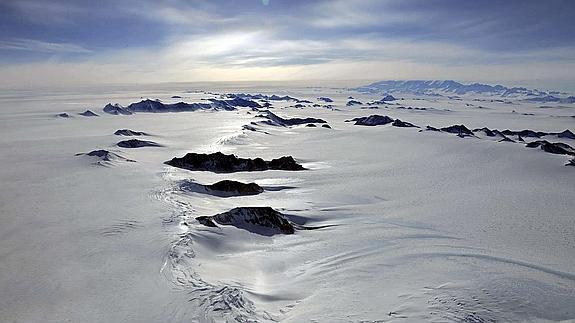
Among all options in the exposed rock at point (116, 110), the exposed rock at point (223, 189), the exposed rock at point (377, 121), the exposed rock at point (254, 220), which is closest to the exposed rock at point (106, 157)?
the exposed rock at point (223, 189)

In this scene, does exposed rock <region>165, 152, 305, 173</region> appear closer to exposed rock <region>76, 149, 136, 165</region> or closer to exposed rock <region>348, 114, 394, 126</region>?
exposed rock <region>76, 149, 136, 165</region>

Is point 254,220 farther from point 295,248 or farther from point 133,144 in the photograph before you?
point 133,144

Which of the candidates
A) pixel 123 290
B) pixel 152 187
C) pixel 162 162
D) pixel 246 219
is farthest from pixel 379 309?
pixel 162 162

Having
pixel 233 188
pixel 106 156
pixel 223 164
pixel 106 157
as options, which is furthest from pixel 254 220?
pixel 106 156

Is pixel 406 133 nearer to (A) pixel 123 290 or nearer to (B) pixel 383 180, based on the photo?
(B) pixel 383 180

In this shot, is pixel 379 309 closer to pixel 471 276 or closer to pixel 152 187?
pixel 471 276

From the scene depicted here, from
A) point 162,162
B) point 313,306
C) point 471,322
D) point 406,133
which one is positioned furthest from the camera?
point 406,133

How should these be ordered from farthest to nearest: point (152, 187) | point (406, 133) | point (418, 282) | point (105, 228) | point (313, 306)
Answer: point (406, 133) → point (152, 187) → point (105, 228) → point (418, 282) → point (313, 306)

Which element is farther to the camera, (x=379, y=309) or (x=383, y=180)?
(x=383, y=180)
